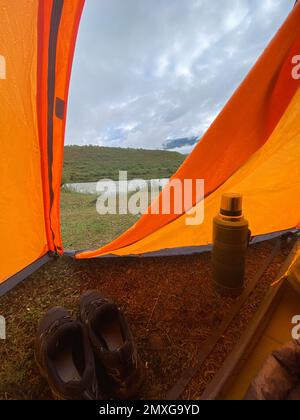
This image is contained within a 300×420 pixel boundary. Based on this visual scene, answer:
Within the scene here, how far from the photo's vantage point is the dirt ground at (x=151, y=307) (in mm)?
596

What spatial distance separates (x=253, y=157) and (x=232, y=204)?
0.29 m

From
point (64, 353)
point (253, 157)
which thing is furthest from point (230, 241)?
point (64, 353)

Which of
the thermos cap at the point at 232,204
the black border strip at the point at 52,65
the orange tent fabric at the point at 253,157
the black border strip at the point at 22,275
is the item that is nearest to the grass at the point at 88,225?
the black border strip at the point at 22,275

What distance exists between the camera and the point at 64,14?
68 centimetres

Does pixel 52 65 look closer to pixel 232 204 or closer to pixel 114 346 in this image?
pixel 232 204

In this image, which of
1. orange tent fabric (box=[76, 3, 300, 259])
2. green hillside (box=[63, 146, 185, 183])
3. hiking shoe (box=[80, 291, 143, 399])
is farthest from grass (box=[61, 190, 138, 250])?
green hillside (box=[63, 146, 185, 183])

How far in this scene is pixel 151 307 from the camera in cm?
82

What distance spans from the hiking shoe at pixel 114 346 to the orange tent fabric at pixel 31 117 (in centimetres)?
48

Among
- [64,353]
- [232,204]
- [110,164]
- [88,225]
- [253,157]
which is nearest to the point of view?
[64,353]

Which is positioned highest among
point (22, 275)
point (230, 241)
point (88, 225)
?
point (230, 241)

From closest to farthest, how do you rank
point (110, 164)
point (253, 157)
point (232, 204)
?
1. point (232, 204)
2. point (253, 157)
3. point (110, 164)

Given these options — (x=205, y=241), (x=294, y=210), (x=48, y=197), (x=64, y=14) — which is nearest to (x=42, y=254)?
(x=48, y=197)

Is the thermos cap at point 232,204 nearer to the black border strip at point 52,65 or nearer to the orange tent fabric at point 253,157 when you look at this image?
the orange tent fabric at point 253,157
